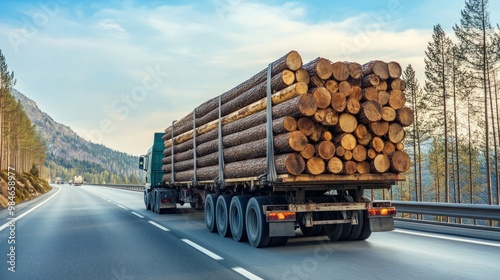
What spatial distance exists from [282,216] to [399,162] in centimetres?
250

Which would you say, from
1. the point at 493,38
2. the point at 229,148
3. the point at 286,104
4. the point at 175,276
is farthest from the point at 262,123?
the point at 493,38

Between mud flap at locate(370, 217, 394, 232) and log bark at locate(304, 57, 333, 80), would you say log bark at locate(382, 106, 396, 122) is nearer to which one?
log bark at locate(304, 57, 333, 80)

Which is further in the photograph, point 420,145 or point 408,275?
point 420,145

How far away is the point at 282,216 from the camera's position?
28.7 feet

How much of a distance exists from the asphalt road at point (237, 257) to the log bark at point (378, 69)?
3.30m

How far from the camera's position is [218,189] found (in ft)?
41.5

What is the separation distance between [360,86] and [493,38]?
30.6 meters

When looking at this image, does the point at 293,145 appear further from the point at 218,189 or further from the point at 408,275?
the point at 218,189

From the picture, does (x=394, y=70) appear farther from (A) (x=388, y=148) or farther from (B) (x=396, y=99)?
(A) (x=388, y=148)

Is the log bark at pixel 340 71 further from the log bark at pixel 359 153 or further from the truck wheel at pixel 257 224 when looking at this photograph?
the truck wheel at pixel 257 224

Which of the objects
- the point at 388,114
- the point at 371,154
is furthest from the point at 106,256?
the point at 388,114

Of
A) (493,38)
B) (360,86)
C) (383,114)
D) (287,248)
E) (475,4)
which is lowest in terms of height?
(287,248)

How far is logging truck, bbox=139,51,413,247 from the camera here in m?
8.64

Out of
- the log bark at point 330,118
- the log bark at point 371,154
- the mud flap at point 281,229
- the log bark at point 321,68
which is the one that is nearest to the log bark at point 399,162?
the log bark at point 371,154
